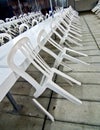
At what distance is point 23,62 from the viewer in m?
1.39

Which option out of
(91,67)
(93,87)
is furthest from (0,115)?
(91,67)

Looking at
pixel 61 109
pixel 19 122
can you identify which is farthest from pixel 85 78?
pixel 19 122

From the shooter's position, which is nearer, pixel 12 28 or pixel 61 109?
pixel 61 109

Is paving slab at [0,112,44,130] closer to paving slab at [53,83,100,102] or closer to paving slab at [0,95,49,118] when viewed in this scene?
paving slab at [0,95,49,118]

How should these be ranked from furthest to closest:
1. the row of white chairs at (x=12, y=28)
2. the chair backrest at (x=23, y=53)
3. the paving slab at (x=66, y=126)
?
the row of white chairs at (x=12, y=28)
the paving slab at (x=66, y=126)
the chair backrest at (x=23, y=53)

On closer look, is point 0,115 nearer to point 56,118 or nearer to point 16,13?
point 56,118

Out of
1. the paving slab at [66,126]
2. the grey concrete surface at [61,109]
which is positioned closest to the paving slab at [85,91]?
the grey concrete surface at [61,109]

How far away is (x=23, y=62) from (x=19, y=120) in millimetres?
675

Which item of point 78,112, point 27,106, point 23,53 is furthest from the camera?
point 27,106

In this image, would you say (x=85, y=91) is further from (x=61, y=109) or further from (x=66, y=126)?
(x=66, y=126)

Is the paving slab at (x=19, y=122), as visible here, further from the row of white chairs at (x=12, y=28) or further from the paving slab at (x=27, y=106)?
the row of white chairs at (x=12, y=28)

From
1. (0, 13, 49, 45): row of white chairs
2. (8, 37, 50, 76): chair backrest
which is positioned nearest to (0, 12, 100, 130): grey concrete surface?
(8, 37, 50, 76): chair backrest

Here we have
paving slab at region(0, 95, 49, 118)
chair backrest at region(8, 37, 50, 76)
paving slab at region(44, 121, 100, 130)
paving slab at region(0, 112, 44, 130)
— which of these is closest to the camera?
chair backrest at region(8, 37, 50, 76)

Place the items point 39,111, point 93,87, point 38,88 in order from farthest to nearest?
point 93,87, point 39,111, point 38,88
